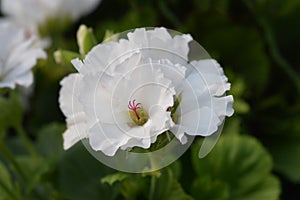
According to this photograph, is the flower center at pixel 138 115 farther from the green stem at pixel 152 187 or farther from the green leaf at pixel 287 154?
the green leaf at pixel 287 154

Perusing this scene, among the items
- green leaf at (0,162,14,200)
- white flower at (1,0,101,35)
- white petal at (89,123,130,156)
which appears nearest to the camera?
white petal at (89,123,130,156)

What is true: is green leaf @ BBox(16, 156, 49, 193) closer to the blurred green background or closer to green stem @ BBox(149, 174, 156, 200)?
the blurred green background

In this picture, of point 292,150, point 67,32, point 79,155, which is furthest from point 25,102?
point 292,150

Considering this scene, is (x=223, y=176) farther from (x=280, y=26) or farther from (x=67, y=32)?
(x=67, y=32)

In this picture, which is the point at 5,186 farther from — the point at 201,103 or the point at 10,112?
the point at 201,103

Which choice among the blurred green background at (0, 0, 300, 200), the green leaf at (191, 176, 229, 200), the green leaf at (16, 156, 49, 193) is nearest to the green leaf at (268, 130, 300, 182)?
the blurred green background at (0, 0, 300, 200)

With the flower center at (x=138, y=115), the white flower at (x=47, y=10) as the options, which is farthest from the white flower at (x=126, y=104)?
the white flower at (x=47, y=10)
